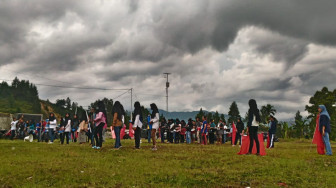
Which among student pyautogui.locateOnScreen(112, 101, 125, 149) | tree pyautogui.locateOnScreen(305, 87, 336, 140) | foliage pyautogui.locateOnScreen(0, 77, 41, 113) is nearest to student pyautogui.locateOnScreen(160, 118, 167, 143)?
student pyautogui.locateOnScreen(112, 101, 125, 149)

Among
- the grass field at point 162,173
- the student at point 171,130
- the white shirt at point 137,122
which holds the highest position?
the white shirt at point 137,122

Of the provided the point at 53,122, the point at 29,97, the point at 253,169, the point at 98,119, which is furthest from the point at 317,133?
the point at 29,97

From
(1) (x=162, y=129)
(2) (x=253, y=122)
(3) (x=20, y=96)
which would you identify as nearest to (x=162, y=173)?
(2) (x=253, y=122)

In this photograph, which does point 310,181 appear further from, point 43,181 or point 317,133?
point 317,133

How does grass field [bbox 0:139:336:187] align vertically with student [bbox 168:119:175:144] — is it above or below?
below

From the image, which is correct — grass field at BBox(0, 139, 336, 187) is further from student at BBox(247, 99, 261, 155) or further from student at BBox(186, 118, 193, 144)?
student at BBox(186, 118, 193, 144)

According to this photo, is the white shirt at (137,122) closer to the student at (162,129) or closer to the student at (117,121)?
the student at (117,121)

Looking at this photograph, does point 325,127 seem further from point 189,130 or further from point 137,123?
point 189,130

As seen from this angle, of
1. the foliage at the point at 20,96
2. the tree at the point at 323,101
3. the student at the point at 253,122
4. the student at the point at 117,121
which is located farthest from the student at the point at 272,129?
the foliage at the point at 20,96

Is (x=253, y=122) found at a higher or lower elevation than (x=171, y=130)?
higher

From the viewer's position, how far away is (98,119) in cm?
1469

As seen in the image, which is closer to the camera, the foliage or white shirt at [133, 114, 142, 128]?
white shirt at [133, 114, 142, 128]

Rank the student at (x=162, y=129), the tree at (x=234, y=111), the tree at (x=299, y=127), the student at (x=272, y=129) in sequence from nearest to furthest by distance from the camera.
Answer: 1. the student at (x=272, y=129)
2. the student at (x=162, y=129)
3. the tree at (x=299, y=127)
4. the tree at (x=234, y=111)

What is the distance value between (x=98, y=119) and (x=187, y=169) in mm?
7432
